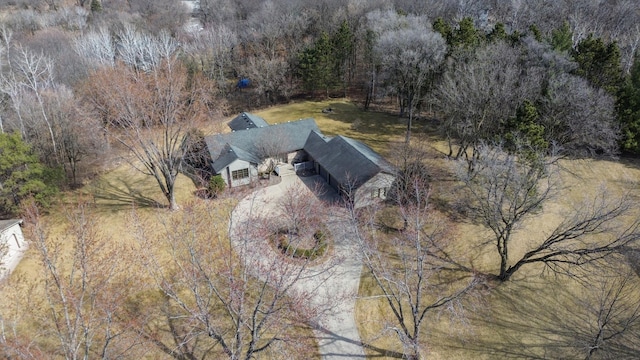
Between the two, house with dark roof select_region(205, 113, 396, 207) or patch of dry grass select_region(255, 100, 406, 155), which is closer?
house with dark roof select_region(205, 113, 396, 207)

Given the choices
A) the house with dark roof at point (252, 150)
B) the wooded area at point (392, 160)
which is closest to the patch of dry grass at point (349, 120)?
the wooded area at point (392, 160)

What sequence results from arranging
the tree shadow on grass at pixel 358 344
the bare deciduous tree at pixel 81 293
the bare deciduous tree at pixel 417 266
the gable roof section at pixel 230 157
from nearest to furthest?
the bare deciduous tree at pixel 81 293, the tree shadow on grass at pixel 358 344, the bare deciduous tree at pixel 417 266, the gable roof section at pixel 230 157

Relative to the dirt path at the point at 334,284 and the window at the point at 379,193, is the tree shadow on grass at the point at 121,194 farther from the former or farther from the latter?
the window at the point at 379,193

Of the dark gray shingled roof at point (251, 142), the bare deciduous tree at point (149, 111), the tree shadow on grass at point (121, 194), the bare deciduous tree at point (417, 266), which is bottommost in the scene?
the bare deciduous tree at point (417, 266)

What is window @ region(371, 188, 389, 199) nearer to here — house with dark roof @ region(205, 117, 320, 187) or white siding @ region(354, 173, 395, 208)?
white siding @ region(354, 173, 395, 208)

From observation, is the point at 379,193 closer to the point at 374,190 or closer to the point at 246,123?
the point at 374,190

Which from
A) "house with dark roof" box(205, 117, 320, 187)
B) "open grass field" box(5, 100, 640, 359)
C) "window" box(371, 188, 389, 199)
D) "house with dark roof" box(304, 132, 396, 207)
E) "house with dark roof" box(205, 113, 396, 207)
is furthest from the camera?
"house with dark roof" box(205, 117, 320, 187)

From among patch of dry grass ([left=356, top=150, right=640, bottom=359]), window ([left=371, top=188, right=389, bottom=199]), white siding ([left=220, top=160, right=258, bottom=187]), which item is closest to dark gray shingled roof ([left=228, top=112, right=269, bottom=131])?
white siding ([left=220, top=160, right=258, bottom=187])
